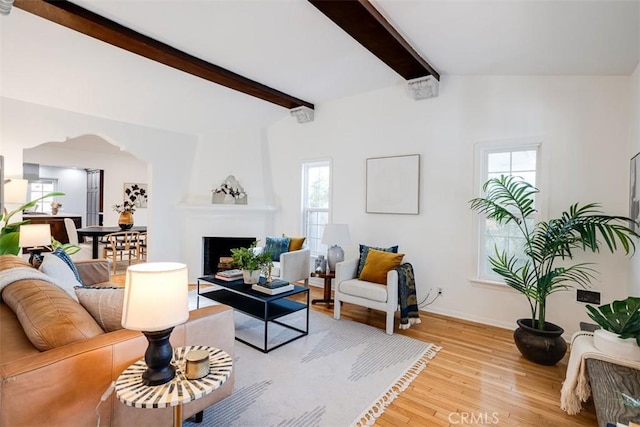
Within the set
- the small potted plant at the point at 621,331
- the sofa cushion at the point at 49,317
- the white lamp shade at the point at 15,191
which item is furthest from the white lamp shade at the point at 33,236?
the small potted plant at the point at 621,331

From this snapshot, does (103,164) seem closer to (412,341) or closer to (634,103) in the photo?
(412,341)

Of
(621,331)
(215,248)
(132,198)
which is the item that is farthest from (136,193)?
(621,331)

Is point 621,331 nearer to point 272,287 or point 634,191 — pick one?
point 634,191

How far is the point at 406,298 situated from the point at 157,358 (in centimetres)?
262

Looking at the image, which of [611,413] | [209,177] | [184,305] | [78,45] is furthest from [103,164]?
[611,413]

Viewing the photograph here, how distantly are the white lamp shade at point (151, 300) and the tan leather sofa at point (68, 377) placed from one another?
21cm

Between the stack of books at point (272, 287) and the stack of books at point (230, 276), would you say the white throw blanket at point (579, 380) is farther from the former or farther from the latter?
the stack of books at point (230, 276)

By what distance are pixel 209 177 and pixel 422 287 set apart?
3882 millimetres

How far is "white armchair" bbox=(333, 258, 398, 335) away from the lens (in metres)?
3.24

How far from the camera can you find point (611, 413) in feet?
4.74

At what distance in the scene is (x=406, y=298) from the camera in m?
3.39

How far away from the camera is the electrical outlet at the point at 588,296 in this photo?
9.69 ft

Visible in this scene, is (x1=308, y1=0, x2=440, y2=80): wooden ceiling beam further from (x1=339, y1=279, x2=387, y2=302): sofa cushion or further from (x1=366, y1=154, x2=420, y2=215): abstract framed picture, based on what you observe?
(x1=339, y1=279, x2=387, y2=302): sofa cushion

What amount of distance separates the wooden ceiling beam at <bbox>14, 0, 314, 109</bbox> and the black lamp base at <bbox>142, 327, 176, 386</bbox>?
2704 mm
